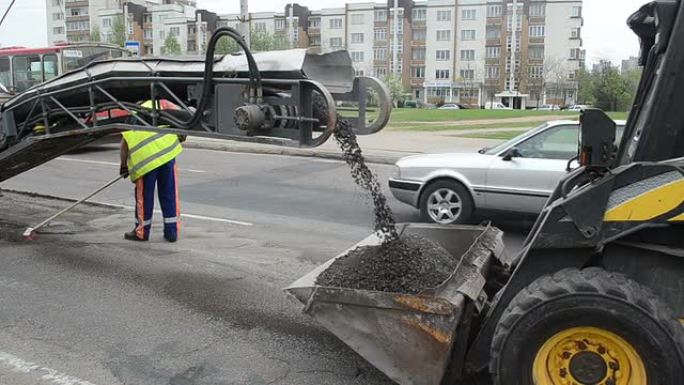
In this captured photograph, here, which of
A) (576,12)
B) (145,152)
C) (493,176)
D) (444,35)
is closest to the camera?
(145,152)

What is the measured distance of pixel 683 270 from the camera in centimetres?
294

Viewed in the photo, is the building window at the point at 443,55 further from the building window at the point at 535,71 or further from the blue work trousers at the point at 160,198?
the blue work trousers at the point at 160,198

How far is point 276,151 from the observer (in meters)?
17.8

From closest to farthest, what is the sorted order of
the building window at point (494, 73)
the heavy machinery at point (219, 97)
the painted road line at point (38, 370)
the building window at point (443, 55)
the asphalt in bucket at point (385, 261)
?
the painted road line at point (38, 370)
the asphalt in bucket at point (385, 261)
the heavy machinery at point (219, 97)
the building window at point (494, 73)
the building window at point (443, 55)

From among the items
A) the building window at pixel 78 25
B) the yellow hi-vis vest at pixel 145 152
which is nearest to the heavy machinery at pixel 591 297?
the yellow hi-vis vest at pixel 145 152

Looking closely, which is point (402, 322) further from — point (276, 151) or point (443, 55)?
point (443, 55)

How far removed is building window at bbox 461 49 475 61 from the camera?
96.7 m

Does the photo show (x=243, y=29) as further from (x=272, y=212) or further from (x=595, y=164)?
(x=595, y=164)

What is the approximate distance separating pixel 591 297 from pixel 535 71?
309 ft

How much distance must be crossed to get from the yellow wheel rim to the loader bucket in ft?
1.56

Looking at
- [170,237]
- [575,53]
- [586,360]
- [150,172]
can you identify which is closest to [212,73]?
[150,172]

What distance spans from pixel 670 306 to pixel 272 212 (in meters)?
6.83

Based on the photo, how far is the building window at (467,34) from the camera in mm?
96375

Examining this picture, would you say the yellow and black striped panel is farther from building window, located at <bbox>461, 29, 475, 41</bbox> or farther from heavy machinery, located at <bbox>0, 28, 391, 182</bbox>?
building window, located at <bbox>461, 29, 475, 41</bbox>
